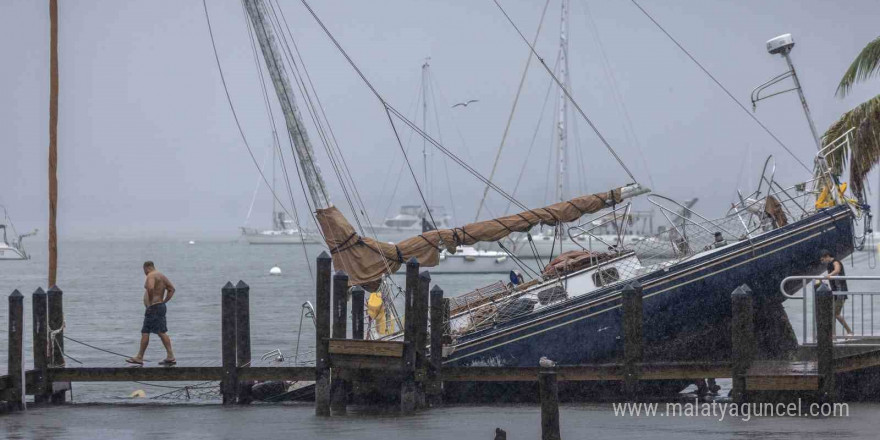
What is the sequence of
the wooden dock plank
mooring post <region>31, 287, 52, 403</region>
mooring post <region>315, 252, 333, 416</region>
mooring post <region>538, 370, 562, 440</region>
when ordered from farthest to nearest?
mooring post <region>31, 287, 52, 403</region> → the wooden dock plank → mooring post <region>315, 252, 333, 416</region> → mooring post <region>538, 370, 562, 440</region>

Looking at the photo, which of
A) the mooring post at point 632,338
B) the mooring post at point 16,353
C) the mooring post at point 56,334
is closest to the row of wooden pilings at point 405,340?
the mooring post at point 632,338

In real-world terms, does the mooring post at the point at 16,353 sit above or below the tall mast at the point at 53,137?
below

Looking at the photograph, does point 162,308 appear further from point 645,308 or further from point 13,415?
point 645,308

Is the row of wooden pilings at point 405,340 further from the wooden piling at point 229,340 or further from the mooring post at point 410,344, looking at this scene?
the wooden piling at point 229,340

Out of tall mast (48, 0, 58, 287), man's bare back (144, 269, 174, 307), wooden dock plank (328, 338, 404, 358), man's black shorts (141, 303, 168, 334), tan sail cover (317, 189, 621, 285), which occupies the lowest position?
wooden dock plank (328, 338, 404, 358)

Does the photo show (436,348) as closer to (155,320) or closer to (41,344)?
(155,320)

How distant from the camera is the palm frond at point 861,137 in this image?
90.9 feet

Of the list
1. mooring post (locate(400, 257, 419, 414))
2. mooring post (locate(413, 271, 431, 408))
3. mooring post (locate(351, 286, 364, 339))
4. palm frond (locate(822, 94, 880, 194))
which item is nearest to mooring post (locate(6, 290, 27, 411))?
mooring post (locate(351, 286, 364, 339))

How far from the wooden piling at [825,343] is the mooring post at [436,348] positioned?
5937 mm

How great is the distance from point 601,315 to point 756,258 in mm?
3235

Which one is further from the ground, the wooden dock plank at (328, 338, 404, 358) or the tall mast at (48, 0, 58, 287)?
the tall mast at (48, 0, 58, 287)

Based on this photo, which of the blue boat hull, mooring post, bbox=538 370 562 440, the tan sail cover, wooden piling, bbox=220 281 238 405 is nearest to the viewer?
mooring post, bbox=538 370 562 440

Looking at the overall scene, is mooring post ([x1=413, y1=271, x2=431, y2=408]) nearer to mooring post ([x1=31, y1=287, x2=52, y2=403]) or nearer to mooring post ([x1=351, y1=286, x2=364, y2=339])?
mooring post ([x1=351, y1=286, x2=364, y2=339])

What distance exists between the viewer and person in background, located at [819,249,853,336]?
816 inches
